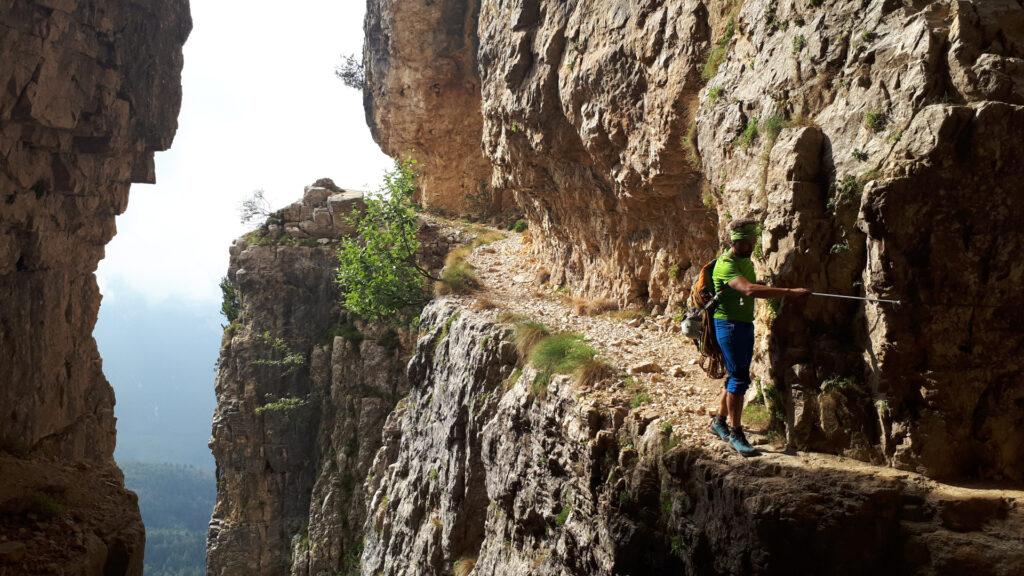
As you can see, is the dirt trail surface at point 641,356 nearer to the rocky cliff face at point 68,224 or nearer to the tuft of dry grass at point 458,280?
the tuft of dry grass at point 458,280

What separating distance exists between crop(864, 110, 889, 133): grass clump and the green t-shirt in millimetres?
1707

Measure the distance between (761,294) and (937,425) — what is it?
6.14 ft

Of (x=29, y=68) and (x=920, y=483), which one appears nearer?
(x=920, y=483)

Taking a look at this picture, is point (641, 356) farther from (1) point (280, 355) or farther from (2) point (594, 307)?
(1) point (280, 355)

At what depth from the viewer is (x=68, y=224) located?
15.4m

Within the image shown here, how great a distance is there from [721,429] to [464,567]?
750cm

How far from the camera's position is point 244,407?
27.0m

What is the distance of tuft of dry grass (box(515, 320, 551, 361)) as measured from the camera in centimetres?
1244

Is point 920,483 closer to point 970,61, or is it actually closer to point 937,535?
point 937,535

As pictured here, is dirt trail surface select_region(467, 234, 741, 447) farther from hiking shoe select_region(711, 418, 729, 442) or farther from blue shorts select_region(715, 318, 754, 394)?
blue shorts select_region(715, 318, 754, 394)

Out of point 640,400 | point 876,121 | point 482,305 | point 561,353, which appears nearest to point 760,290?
point 876,121

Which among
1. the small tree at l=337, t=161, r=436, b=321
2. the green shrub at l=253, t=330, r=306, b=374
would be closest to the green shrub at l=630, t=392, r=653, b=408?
the small tree at l=337, t=161, r=436, b=321

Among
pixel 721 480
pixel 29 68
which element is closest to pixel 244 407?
pixel 29 68

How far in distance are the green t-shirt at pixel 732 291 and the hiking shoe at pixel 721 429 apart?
1149 millimetres
